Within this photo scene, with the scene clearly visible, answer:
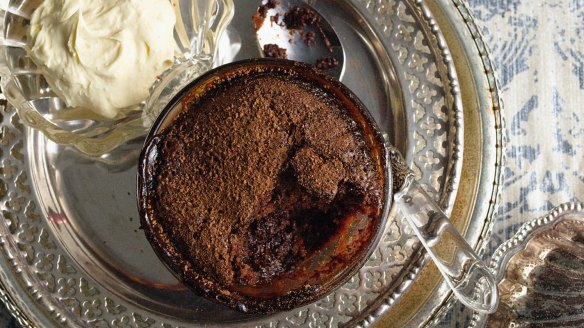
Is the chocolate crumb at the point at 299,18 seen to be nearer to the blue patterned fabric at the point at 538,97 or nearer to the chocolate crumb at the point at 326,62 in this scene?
the chocolate crumb at the point at 326,62

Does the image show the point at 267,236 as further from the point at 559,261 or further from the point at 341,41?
the point at 559,261

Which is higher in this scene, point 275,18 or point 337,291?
point 275,18

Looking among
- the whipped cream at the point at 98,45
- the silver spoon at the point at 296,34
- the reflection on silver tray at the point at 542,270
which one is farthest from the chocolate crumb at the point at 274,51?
the reflection on silver tray at the point at 542,270

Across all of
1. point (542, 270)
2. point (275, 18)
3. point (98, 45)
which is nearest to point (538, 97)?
point (542, 270)

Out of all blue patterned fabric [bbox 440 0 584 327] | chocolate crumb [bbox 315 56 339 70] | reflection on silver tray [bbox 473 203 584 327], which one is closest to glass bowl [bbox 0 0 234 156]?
chocolate crumb [bbox 315 56 339 70]

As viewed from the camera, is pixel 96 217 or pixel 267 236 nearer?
pixel 267 236

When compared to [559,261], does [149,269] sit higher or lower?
lower

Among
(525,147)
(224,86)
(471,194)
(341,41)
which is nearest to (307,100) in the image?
(224,86)

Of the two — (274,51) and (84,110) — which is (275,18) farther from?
(84,110)
